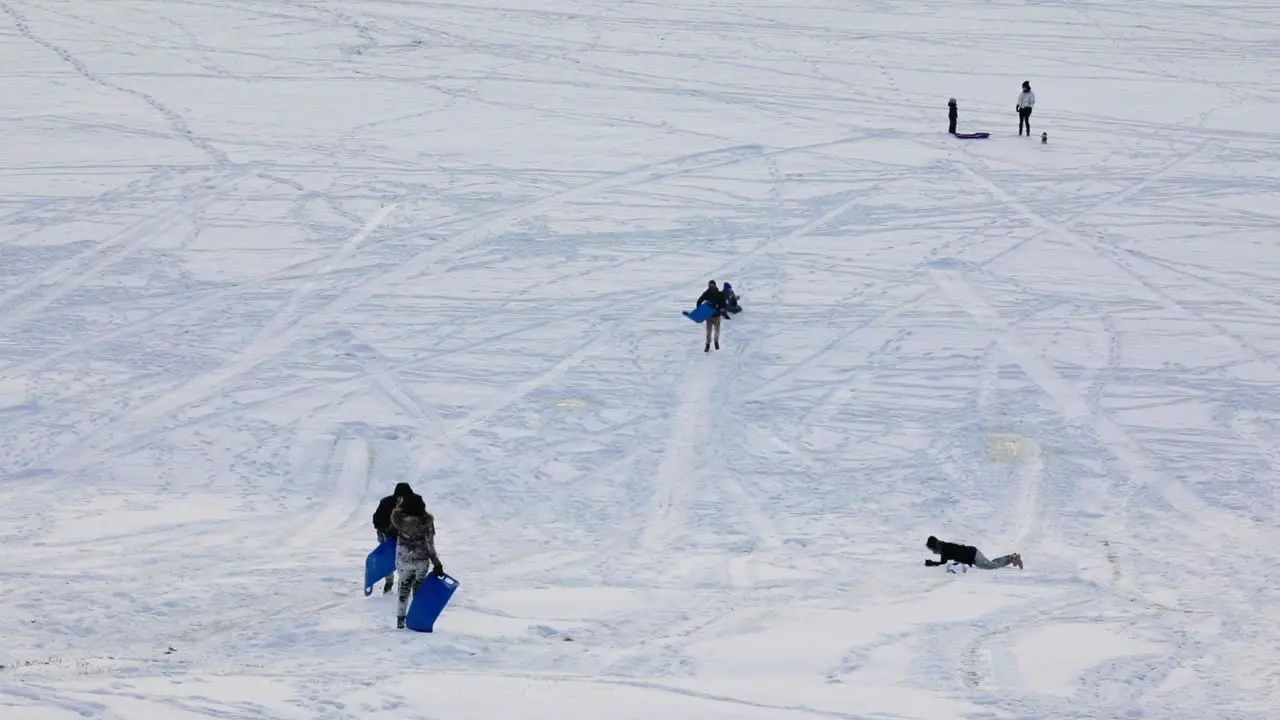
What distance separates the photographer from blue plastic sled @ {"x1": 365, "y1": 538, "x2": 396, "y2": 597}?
1134 centimetres

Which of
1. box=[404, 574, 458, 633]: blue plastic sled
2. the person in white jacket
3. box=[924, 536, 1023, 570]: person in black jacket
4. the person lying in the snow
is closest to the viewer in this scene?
box=[404, 574, 458, 633]: blue plastic sled

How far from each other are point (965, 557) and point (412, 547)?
4943 mm

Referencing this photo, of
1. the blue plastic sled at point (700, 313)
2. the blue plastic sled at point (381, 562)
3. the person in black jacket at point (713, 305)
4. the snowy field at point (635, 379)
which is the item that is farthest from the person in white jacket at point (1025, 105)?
the blue plastic sled at point (381, 562)

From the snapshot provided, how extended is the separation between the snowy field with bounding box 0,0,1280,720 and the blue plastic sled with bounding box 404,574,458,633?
0.44 feet

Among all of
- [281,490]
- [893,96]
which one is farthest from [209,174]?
[893,96]

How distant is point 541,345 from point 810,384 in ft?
11.1

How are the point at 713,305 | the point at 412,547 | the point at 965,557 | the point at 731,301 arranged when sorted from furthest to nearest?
1. the point at 731,301
2. the point at 713,305
3. the point at 965,557
4. the point at 412,547

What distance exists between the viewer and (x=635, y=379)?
1822 centimetres

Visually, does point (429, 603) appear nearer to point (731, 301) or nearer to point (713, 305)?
point (713, 305)

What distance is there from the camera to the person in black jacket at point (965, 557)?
13.1m

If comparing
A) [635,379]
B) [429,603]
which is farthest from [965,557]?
[635,379]

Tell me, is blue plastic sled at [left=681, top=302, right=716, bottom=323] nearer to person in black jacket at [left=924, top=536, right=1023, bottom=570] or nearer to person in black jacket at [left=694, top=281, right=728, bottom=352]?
person in black jacket at [left=694, top=281, right=728, bottom=352]

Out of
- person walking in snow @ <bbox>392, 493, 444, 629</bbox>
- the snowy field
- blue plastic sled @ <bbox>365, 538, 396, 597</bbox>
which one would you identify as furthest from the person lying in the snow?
person walking in snow @ <bbox>392, 493, 444, 629</bbox>

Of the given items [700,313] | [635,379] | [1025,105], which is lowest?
[635,379]
